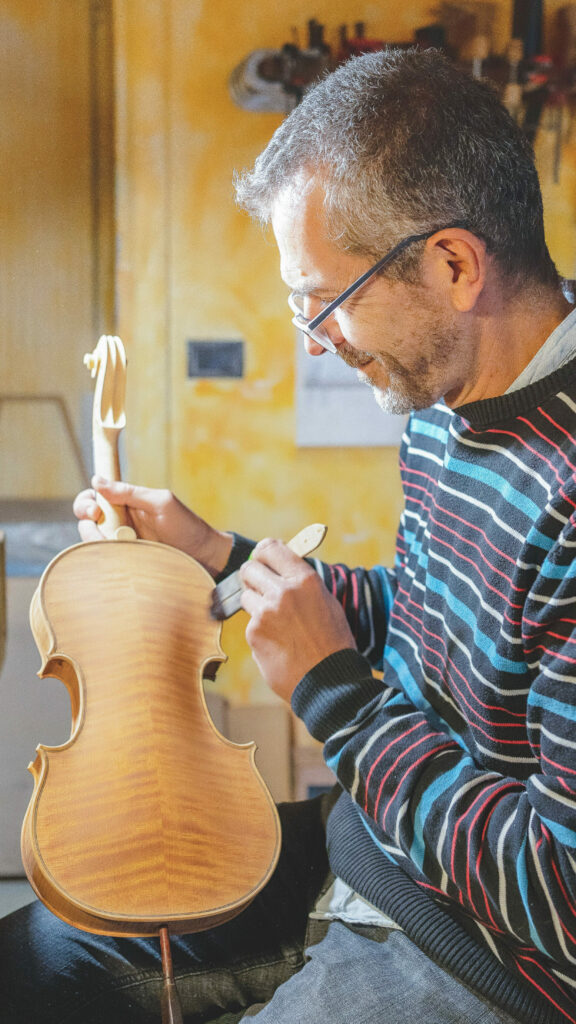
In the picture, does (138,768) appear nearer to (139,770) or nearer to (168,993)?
(139,770)

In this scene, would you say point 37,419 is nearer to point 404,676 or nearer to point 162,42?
point 162,42

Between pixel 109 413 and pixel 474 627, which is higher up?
pixel 109 413

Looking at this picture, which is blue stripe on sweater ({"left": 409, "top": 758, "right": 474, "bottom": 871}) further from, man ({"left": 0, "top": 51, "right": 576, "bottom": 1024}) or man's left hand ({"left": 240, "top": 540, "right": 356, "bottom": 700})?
man's left hand ({"left": 240, "top": 540, "right": 356, "bottom": 700})

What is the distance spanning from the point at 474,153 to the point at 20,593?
1252 mm

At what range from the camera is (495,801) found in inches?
30.6

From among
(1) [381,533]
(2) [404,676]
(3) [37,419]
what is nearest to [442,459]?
(2) [404,676]

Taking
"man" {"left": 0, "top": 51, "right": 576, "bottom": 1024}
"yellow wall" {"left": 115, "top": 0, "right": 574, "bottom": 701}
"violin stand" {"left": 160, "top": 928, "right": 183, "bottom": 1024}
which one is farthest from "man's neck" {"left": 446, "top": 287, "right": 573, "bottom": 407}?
"yellow wall" {"left": 115, "top": 0, "right": 574, "bottom": 701}

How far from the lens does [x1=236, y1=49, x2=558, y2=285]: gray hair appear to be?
825 mm

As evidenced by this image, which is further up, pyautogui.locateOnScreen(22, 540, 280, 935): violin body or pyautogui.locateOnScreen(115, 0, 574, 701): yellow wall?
pyautogui.locateOnScreen(115, 0, 574, 701): yellow wall

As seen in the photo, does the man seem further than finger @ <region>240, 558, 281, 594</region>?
No

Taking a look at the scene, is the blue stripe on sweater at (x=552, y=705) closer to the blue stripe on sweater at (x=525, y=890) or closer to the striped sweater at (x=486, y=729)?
the striped sweater at (x=486, y=729)

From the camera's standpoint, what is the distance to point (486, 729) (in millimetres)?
867

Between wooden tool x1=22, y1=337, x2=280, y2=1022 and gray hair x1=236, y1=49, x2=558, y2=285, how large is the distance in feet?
1.31

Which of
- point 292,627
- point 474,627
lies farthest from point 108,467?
point 474,627
